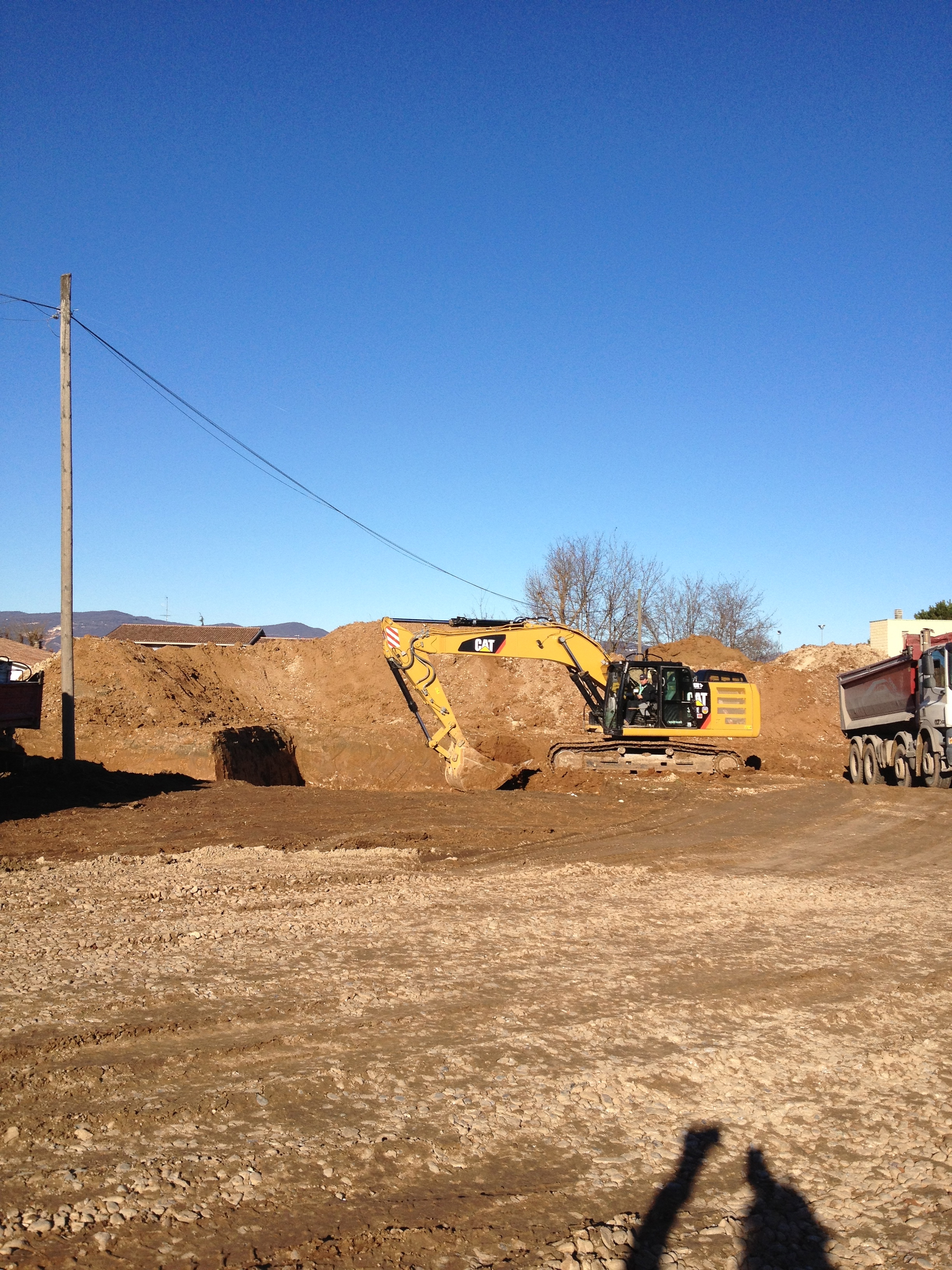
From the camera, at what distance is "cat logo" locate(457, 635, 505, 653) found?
22203 mm

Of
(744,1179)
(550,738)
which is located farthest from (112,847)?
(550,738)

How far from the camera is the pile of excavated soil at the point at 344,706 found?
2444cm

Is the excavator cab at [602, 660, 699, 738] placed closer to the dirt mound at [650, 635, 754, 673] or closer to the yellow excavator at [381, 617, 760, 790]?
the yellow excavator at [381, 617, 760, 790]

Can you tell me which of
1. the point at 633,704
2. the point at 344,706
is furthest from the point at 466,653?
the point at 344,706

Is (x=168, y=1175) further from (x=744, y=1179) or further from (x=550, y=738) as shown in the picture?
(x=550, y=738)

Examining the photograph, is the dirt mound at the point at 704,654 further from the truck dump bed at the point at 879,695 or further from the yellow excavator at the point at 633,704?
the yellow excavator at the point at 633,704

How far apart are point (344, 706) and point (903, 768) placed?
2293 centimetres

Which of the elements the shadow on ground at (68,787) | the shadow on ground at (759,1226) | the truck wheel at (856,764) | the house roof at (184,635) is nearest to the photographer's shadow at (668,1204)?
the shadow on ground at (759,1226)

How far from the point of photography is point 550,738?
109 feet

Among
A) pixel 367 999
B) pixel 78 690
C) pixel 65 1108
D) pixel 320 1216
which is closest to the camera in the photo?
pixel 320 1216

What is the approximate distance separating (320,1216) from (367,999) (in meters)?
2.45

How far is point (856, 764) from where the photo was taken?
24.8 meters

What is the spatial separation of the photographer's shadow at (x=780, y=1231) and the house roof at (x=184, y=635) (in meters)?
75.8

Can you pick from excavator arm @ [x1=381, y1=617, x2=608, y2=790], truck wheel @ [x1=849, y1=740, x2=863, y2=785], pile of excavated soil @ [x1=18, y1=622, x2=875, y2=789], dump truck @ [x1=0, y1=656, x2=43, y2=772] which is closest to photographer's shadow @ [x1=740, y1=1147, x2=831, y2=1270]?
dump truck @ [x1=0, y1=656, x2=43, y2=772]
